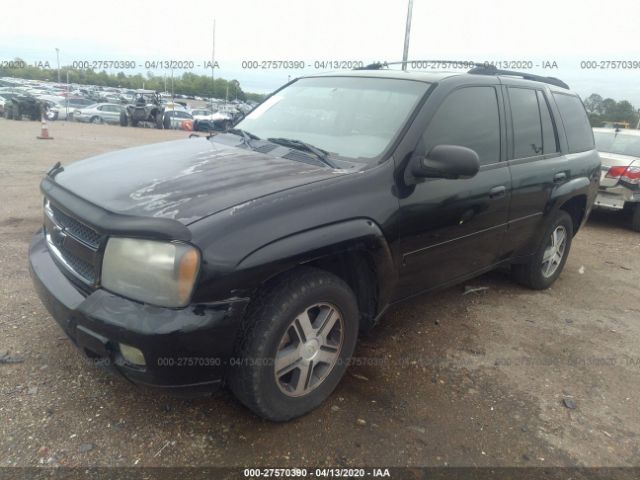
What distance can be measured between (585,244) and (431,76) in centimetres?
468

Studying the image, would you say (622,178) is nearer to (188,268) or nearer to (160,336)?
(188,268)

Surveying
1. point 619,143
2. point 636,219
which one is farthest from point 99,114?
point 636,219

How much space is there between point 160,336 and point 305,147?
1.53m

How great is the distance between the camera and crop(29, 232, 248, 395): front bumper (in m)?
1.96

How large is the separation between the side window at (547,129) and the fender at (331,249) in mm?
2097

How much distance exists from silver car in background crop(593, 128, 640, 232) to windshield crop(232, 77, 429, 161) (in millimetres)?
5370

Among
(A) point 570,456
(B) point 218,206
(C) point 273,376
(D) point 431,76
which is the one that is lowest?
(A) point 570,456

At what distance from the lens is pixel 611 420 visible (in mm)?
2764

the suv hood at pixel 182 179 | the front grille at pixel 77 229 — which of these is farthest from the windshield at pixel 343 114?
the front grille at pixel 77 229

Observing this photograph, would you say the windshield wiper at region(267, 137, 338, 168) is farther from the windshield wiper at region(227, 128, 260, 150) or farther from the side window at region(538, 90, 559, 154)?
the side window at region(538, 90, 559, 154)

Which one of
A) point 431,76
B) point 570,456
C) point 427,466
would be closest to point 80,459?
point 427,466

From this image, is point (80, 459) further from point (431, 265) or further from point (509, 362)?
point (509, 362)

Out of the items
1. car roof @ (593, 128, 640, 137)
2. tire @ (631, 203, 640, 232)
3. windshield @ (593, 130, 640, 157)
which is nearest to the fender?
tire @ (631, 203, 640, 232)

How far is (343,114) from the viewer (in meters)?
3.16
